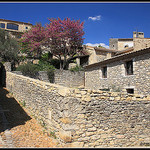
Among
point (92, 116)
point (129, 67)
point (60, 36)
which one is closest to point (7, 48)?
point (60, 36)

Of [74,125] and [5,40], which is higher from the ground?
[5,40]

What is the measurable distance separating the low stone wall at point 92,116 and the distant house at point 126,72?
3.62 m

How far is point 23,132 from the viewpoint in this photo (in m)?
5.20

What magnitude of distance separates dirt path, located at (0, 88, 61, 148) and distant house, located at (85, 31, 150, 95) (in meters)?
7.03

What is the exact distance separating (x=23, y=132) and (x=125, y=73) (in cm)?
854

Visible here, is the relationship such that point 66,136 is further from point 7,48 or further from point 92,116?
point 7,48

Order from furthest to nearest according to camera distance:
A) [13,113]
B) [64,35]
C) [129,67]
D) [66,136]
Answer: [64,35], [129,67], [13,113], [66,136]

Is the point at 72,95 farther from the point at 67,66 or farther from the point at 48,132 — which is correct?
the point at 67,66

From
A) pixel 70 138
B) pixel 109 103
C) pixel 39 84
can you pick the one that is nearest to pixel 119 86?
pixel 109 103

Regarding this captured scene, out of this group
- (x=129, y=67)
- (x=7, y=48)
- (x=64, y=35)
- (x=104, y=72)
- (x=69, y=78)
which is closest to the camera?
(x=129, y=67)

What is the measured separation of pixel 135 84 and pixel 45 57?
46.9 feet

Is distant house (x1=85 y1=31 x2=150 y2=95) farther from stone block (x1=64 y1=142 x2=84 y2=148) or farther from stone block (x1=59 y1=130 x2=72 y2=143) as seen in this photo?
stone block (x1=59 y1=130 x2=72 y2=143)

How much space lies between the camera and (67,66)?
795 inches

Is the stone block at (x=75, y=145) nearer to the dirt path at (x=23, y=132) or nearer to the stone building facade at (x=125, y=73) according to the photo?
the dirt path at (x=23, y=132)
